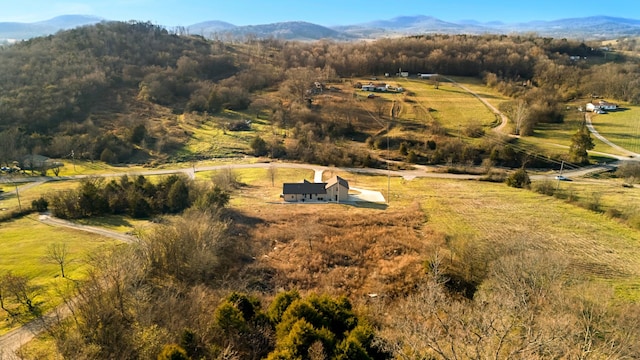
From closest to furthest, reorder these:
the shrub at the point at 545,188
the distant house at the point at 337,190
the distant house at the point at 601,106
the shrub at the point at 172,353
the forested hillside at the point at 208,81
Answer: the shrub at the point at 172,353 < the distant house at the point at 337,190 < the shrub at the point at 545,188 < the forested hillside at the point at 208,81 < the distant house at the point at 601,106

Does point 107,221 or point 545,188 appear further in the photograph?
point 545,188

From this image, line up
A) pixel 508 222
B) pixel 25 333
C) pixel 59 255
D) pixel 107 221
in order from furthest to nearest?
1. pixel 107 221
2. pixel 508 222
3. pixel 59 255
4. pixel 25 333

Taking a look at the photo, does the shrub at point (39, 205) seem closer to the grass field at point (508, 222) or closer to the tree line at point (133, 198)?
the tree line at point (133, 198)

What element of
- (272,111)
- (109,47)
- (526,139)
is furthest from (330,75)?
(109,47)

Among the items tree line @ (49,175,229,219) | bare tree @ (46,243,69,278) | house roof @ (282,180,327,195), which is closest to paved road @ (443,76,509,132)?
house roof @ (282,180,327,195)

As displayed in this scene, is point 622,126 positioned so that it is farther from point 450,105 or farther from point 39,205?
point 39,205

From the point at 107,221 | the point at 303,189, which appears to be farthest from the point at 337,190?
the point at 107,221

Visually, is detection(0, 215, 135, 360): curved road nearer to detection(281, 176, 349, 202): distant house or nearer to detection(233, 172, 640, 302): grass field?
detection(233, 172, 640, 302): grass field

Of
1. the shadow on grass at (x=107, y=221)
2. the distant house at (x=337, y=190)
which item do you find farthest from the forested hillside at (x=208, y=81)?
the shadow on grass at (x=107, y=221)
